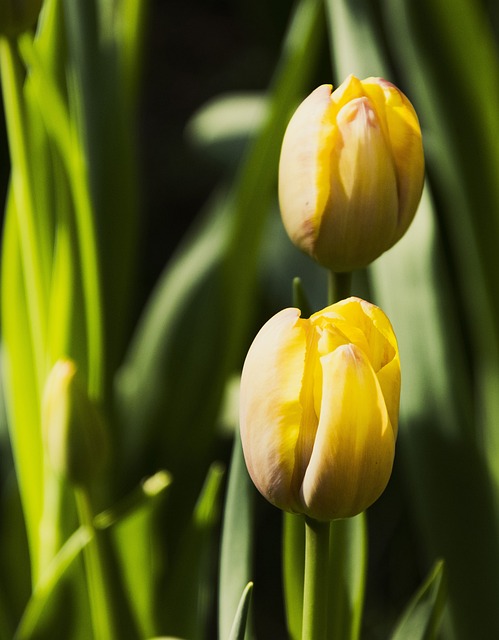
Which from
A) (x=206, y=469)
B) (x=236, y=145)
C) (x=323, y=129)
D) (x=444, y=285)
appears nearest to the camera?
(x=323, y=129)

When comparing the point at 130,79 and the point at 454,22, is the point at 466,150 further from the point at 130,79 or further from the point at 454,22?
the point at 130,79

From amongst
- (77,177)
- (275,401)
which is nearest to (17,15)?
(77,177)

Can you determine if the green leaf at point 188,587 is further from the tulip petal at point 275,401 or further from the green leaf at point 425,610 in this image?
the tulip petal at point 275,401

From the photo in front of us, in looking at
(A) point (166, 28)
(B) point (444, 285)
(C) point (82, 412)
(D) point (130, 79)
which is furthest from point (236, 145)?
(A) point (166, 28)

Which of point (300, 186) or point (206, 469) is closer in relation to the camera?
point (300, 186)

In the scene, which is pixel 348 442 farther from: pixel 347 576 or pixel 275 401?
pixel 347 576

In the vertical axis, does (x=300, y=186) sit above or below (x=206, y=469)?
above
